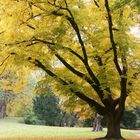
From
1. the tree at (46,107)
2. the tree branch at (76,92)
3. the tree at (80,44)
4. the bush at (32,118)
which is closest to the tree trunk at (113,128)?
the tree at (80,44)

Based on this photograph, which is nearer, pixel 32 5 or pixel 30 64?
pixel 32 5

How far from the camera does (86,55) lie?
19219 millimetres

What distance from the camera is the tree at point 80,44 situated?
1730 cm

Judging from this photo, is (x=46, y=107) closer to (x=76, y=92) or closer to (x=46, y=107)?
(x=46, y=107)

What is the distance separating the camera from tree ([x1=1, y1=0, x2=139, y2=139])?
56.7 ft

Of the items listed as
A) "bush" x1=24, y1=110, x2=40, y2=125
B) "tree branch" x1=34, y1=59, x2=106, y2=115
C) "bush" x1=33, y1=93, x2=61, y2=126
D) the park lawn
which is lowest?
the park lawn

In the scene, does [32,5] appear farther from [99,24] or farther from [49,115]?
[49,115]

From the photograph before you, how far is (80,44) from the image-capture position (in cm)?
1977

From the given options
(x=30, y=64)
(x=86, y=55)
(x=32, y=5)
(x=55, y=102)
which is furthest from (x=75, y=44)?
(x=55, y=102)

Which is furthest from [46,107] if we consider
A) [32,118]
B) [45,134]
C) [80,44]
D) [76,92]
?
[80,44]

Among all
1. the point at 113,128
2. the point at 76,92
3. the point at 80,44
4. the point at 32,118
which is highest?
the point at 80,44

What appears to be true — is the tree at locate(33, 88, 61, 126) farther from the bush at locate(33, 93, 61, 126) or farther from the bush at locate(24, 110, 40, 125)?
the bush at locate(24, 110, 40, 125)

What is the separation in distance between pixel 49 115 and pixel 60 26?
121ft

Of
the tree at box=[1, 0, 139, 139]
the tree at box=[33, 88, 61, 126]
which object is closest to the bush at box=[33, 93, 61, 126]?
the tree at box=[33, 88, 61, 126]
